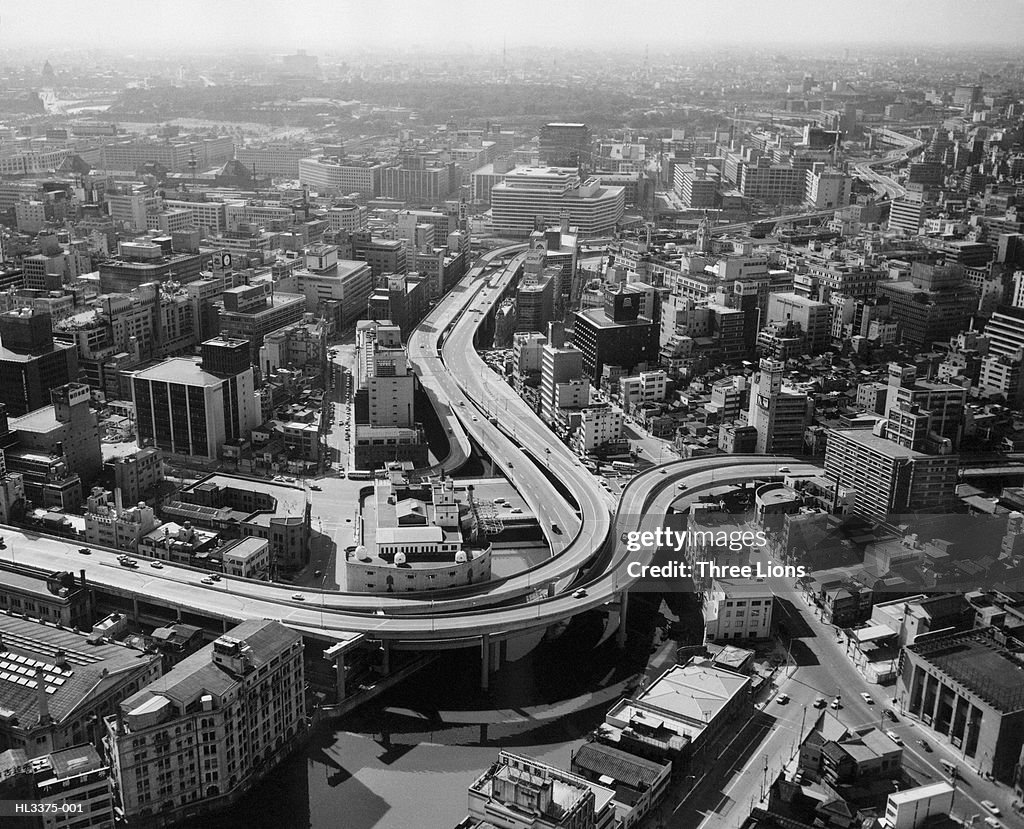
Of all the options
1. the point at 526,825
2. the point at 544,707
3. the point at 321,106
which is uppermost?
the point at 321,106

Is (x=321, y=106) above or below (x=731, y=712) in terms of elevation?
above

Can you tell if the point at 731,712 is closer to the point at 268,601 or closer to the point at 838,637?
the point at 838,637

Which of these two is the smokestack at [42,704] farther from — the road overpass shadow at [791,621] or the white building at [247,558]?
the road overpass shadow at [791,621]

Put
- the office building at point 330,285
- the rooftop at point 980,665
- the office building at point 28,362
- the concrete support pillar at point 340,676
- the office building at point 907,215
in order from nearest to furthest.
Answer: the rooftop at point 980,665
the concrete support pillar at point 340,676
the office building at point 28,362
the office building at point 330,285
the office building at point 907,215

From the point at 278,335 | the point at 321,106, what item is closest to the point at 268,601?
the point at 278,335

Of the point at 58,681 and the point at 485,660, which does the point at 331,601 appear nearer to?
→ the point at 485,660

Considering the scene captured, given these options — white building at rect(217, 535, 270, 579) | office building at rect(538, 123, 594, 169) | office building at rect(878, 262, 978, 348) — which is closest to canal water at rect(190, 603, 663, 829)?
white building at rect(217, 535, 270, 579)

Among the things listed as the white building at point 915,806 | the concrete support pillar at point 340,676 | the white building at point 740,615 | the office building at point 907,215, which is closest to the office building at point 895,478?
the white building at point 740,615
